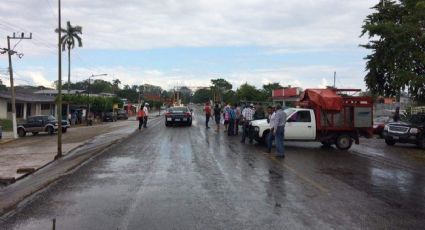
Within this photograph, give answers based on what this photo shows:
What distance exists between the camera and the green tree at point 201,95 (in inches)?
6299

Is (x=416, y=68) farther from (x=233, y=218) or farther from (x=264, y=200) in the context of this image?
(x=233, y=218)

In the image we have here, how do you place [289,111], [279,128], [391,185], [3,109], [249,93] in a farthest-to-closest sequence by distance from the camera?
1. [249,93]
2. [3,109]
3. [289,111]
4. [279,128]
5. [391,185]

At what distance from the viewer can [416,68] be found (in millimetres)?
24078

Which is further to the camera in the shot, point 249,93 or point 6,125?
point 249,93

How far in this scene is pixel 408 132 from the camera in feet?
77.3

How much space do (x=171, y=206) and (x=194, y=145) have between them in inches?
459

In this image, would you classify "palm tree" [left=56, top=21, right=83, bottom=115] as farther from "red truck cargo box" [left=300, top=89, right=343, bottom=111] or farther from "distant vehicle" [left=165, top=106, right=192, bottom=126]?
"red truck cargo box" [left=300, top=89, right=343, bottom=111]

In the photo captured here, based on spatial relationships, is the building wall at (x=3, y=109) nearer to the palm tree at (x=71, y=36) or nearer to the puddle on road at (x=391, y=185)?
the palm tree at (x=71, y=36)

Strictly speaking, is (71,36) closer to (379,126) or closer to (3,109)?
(3,109)

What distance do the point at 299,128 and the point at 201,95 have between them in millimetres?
151391

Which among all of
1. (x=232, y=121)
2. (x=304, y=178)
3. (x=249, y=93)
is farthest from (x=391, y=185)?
(x=249, y=93)

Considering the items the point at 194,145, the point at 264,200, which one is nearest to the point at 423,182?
the point at 264,200

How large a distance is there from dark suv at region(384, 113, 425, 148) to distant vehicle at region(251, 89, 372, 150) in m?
4.17

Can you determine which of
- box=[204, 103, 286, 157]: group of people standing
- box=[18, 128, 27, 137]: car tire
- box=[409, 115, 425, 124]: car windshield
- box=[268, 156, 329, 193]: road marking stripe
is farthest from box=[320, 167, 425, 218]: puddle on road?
box=[18, 128, 27, 137]: car tire
